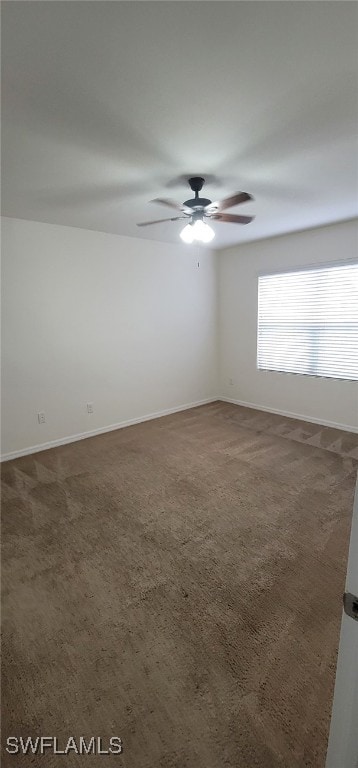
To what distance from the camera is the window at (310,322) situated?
384 centimetres

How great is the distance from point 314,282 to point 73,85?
342cm

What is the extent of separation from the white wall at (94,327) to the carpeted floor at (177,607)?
0.84 meters

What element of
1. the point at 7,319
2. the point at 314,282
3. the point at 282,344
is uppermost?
the point at 314,282

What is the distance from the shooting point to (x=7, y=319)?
3.29 m

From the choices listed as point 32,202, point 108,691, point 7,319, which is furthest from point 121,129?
point 108,691

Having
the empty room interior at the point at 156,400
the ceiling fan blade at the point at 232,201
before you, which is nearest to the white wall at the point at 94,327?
the empty room interior at the point at 156,400

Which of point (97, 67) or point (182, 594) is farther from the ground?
point (97, 67)

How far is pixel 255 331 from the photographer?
4840mm

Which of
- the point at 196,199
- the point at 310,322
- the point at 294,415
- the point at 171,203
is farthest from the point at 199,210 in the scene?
the point at 294,415

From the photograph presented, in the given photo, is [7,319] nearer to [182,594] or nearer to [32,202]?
[32,202]

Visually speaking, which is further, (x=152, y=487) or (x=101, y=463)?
(x=101, y=463)

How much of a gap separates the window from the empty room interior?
28mm

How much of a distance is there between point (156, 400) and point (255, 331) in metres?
1.75

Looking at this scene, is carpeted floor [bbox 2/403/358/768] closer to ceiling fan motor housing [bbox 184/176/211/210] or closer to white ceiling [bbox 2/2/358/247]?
ceiling fan motor housing [bbox 184/176/211/210]
